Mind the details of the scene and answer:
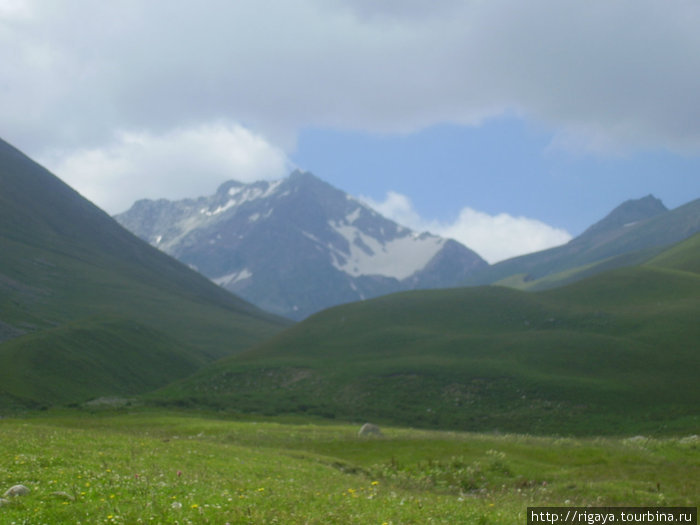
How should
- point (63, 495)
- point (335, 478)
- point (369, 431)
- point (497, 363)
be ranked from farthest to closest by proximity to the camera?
point (497, 363)
point (369, 431)
point (335, 478)
point (63, 495)

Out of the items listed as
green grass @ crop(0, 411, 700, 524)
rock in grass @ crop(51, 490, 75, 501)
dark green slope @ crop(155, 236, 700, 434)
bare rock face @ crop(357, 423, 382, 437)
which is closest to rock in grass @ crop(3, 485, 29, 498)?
green grass @ crop(0, 411, 700, 524)

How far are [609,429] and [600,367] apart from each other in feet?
99.1

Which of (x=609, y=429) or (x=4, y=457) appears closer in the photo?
(x=4, y=457)

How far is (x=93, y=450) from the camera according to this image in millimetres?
30656

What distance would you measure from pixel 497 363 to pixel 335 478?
97.6 meters

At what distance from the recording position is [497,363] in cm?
12531

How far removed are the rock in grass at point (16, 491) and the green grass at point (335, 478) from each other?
28 centimetres

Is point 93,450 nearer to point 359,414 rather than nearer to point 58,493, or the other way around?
point 58,493

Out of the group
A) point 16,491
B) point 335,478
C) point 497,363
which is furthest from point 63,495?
point 497,363

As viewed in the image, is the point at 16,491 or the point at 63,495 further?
the point at 16,491

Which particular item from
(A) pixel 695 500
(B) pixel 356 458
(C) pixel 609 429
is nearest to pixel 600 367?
(C) pixel 609 429

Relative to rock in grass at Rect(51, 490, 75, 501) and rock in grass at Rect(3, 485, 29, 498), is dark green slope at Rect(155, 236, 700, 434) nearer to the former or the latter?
rock in grass at Rect(51, 490, 75, 501)

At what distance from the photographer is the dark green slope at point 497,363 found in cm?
10069

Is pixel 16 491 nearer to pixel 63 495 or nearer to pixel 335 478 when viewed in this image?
pixel 63 495
